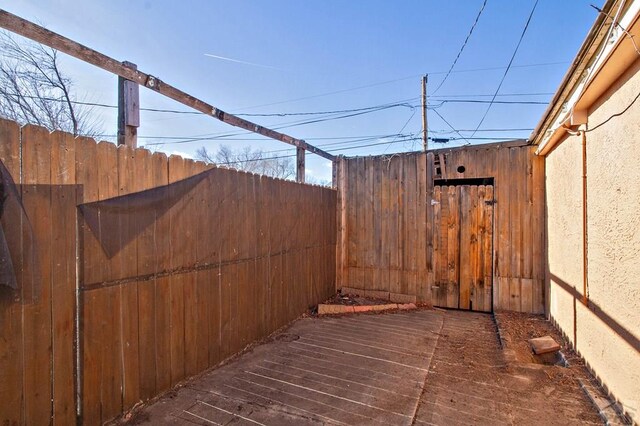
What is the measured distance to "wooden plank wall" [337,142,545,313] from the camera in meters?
4.49

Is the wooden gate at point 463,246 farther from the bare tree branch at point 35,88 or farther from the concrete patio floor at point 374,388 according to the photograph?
the bare tree branch at point 35,88

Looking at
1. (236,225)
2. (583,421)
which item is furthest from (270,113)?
(583,421)

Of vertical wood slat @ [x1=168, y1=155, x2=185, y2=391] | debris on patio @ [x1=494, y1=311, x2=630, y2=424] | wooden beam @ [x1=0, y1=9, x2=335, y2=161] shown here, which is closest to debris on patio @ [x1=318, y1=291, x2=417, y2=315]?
debris on patio @ [x1=494, y1=311, x2=630, y2=424]

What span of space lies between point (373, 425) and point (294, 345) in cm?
153

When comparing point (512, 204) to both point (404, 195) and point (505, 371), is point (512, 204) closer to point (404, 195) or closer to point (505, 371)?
point (404, 195)

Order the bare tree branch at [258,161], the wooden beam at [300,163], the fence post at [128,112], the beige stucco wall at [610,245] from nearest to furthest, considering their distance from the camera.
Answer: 1. the beige stucco wall at [610,245]
2. the fence post at [128,112]
3. the wooden beam at [300,163]
4. the bare tree branch at [258,161]

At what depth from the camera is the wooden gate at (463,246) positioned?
4.73 m

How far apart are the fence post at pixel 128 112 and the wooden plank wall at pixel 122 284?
174 mm

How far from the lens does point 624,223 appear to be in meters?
2.12

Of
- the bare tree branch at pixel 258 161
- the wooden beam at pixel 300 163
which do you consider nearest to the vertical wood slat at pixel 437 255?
the wooden beam at pixel 300 163

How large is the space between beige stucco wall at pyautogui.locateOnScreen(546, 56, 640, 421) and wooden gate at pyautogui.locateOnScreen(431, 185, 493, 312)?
4.45 feet

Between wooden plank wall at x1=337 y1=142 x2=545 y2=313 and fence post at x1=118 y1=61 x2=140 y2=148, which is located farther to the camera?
wooden plank wall at x1=337 y1=142 x2=545 y2=313

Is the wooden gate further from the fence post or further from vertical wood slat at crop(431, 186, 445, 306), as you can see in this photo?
the fence post

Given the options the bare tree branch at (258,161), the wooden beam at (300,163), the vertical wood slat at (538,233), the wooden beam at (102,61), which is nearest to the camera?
the wooden beam at (102,61)
